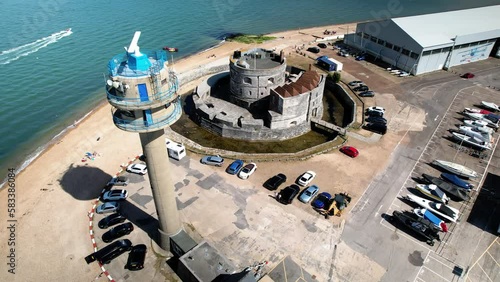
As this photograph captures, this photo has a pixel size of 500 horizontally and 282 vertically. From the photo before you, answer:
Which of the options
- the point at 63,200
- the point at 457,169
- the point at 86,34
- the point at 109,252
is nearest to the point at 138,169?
the point at 63,200

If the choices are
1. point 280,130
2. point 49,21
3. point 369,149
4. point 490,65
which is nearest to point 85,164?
point 280,130

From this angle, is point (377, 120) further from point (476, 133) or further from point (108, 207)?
point (108, 207)

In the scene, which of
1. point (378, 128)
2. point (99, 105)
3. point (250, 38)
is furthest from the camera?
point (250, 38)

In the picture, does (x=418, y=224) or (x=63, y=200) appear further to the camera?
(x=63, y=200)

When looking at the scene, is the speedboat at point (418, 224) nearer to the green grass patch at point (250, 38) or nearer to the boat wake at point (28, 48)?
the green grass patch at point (250, 38)

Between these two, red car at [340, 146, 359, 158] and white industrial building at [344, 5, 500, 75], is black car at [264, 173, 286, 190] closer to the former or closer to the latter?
red car at [340, 146, 359, 158]

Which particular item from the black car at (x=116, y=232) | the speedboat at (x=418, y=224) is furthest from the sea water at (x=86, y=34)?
the speedboat at (x=418, y=224)
